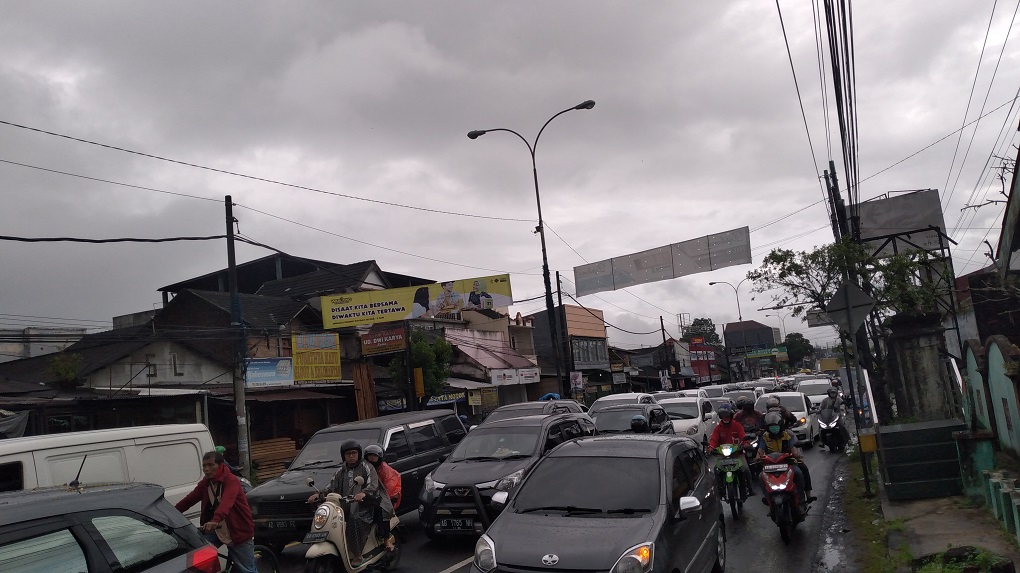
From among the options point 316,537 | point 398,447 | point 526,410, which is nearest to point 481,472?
point 398,447

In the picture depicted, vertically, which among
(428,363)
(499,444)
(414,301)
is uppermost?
(414,301)

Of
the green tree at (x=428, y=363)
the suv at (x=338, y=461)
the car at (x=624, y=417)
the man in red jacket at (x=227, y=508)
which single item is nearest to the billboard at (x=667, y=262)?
the green tree at (x=428, y=363)

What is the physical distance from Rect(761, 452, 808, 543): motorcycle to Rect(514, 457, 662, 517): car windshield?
10.6 feet

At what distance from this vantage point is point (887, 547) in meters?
8.23

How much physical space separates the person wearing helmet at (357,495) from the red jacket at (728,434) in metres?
5.25

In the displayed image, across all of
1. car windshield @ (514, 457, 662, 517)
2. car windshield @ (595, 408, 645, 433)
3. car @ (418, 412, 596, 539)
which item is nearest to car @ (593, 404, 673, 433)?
car windshield @ (595, 408, 645, 433)

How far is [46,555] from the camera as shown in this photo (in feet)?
12.2

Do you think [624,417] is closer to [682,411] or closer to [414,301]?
[682,411]

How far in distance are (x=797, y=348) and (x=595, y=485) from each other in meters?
135

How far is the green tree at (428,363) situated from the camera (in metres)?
29.1

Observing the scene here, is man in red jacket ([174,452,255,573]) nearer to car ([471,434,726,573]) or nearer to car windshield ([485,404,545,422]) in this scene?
car ([471,434,726,573])

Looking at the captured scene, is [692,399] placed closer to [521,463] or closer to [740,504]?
[740,504]

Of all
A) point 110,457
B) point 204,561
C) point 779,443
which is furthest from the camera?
point 779,443

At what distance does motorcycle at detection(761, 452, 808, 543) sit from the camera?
29.8 ft
